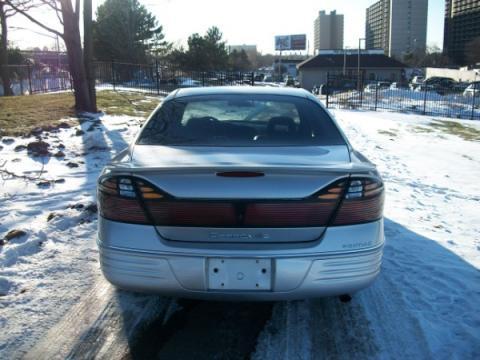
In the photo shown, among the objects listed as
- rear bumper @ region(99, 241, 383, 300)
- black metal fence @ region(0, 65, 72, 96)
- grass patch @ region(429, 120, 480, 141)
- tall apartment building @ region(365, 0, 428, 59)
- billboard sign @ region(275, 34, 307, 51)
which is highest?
tall apartment building @ region(365, 0, 428, 59)

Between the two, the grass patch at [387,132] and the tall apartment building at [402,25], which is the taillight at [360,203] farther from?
the tall apartment building at [402,25]

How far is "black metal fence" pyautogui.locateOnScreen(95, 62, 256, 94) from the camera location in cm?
2878

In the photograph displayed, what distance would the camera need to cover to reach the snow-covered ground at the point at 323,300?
3156mm

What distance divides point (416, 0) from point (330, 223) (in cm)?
15023

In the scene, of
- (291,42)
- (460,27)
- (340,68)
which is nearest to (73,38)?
(340,68)

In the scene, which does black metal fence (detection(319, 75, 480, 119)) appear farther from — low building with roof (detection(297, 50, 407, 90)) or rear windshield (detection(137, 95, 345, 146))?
low building with roof (detection(297, 50, 407, 90))

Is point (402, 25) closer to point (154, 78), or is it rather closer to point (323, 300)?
point (154, 78)

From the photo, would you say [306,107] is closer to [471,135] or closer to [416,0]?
[471,135]

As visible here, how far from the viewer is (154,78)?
29.6m

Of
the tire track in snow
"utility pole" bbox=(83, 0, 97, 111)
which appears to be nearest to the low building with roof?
"utility pole" bbox=(83, 0, 97, 111)

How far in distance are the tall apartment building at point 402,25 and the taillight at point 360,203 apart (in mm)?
138215

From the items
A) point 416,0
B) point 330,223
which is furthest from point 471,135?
point 416,0

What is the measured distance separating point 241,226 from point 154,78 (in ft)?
91.6

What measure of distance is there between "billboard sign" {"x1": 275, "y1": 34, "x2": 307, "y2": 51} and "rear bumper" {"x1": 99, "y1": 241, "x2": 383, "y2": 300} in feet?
366
